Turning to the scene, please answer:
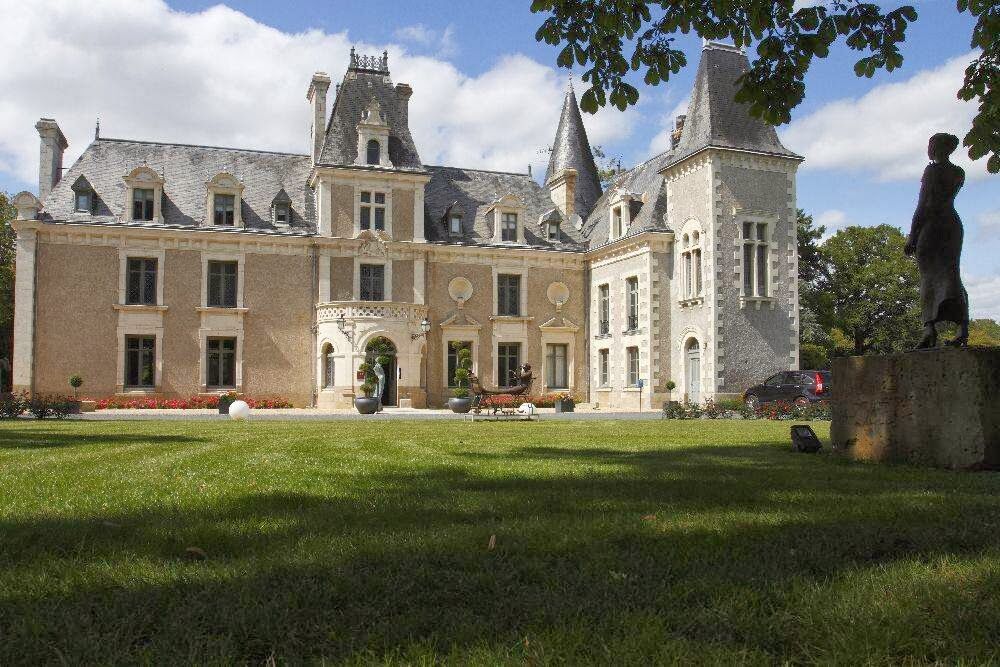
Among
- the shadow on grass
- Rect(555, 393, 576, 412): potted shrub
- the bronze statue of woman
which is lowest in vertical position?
Rect(555, 393, 576, 412): potted shrub

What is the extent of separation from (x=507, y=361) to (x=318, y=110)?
13765 mm

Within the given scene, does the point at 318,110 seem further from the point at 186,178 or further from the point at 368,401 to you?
the point at 368,401

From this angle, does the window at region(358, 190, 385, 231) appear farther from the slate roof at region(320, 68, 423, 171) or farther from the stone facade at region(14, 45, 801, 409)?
the slate roof at region(320, 68, 423, 171)

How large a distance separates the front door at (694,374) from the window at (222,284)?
17.7 metres

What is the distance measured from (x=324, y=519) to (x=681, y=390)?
25.4 meters

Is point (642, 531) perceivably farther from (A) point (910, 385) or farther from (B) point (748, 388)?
(B) point (748, 388)

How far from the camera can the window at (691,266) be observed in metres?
27.7

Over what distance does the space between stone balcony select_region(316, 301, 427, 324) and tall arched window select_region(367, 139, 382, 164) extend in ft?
19.9

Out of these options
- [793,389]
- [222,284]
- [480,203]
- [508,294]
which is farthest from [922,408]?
[480,203]

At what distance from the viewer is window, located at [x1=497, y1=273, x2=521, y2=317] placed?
3272 cm

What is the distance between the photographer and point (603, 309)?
107 ft

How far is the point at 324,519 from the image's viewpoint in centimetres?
438

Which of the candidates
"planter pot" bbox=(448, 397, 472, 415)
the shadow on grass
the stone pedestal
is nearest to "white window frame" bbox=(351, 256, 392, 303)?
"planter pot" bbox=(448, 397, 472, 415)

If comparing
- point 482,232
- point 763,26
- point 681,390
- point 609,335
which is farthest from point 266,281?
point 763,26
